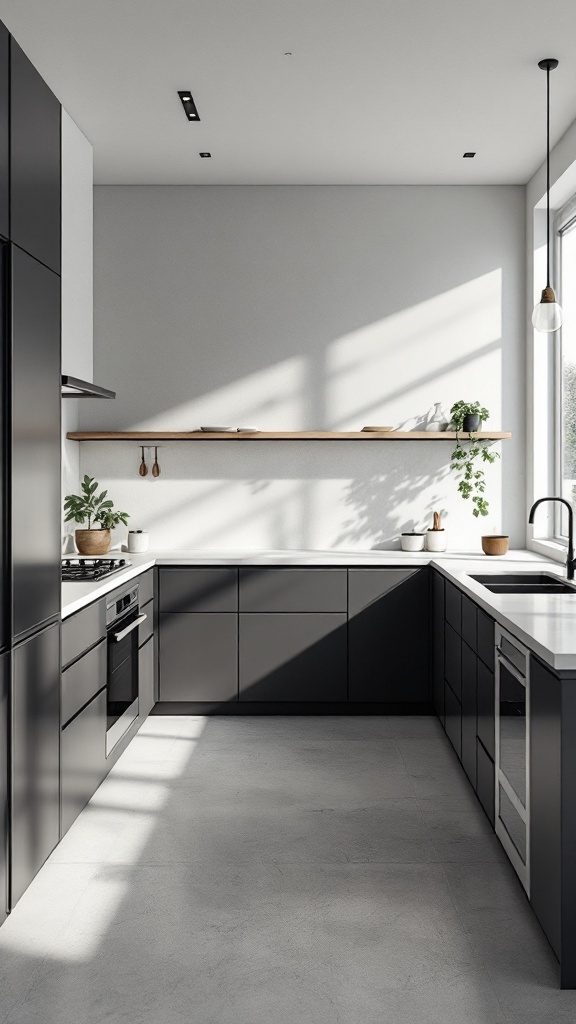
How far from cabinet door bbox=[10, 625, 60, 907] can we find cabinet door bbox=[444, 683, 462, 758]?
1695mm

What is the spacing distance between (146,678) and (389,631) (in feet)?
4.18

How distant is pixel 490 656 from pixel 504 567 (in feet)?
3.94

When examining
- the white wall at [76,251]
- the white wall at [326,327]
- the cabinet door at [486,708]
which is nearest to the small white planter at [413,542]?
the white wall at [326,327]

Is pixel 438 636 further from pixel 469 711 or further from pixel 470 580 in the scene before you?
pixel 469 711

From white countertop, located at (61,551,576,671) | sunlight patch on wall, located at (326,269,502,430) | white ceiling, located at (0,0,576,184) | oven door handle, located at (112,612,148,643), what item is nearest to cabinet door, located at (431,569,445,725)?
white countertop, located at (61,551,576,671)

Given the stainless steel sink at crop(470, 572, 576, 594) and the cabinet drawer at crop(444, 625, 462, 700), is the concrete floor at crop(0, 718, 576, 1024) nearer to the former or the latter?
the cabinet drawer at crop(444, 625, 462, 700)

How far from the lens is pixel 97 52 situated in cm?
346

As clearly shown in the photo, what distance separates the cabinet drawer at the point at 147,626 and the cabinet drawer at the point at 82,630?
721 mm

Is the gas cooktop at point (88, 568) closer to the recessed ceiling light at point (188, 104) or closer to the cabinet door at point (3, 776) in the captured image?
the cabinet door at point (3, 776)

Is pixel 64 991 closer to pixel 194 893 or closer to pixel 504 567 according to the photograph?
pixel 194 893

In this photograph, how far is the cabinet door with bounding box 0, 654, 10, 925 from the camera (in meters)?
2.41

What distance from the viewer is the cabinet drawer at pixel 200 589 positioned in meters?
4.57

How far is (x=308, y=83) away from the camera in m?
3.73

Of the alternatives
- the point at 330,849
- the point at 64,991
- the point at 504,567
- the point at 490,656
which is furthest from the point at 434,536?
the point at 64,991
